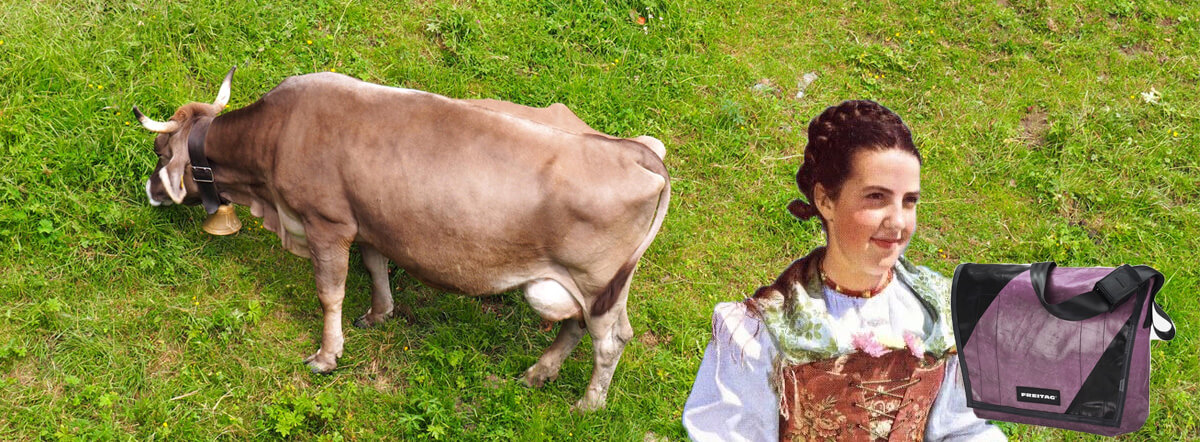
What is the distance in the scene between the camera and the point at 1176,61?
9273mm

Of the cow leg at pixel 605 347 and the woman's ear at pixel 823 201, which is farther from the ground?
the woman's ear at pixel 823 201

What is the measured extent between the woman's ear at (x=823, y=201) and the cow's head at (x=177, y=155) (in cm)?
442

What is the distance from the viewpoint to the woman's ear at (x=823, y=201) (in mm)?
4371

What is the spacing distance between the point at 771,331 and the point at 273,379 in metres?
3.65

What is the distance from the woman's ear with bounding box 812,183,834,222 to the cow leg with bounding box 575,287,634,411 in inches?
72.3

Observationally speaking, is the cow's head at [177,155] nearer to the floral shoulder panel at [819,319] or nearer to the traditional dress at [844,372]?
the traditional dress at [844,372]

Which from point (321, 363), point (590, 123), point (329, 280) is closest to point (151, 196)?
point (329, 280)

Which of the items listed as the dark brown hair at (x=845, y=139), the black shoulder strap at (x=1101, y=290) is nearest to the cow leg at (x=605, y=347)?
the dark brown hair at (x=845, y=139)

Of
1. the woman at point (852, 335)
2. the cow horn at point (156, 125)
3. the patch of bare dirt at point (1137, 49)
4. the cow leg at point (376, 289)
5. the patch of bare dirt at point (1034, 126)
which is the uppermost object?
the woman at point (852, 335)

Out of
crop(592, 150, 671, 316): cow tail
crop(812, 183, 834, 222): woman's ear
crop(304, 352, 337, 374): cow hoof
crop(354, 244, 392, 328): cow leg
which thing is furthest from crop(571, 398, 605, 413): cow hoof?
crop(812, 183, 834, 222): woman's ear

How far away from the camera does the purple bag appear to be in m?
3.78

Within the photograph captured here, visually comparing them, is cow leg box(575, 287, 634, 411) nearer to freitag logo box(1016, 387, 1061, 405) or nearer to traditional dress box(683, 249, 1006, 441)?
traditional dress box(683, 249, 1006, 441)

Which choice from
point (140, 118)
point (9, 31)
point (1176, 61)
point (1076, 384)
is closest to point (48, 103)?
point (9, 31)

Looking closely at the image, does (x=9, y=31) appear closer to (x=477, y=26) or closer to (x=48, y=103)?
(x=48, y=103)
